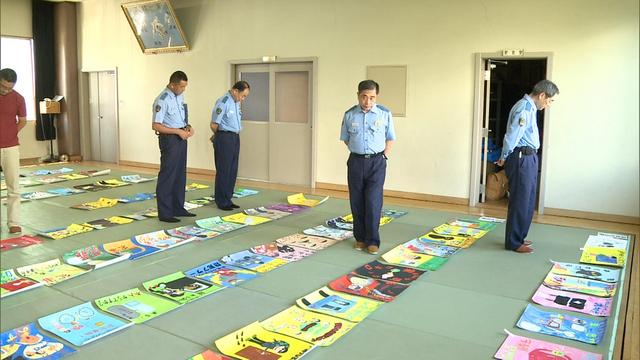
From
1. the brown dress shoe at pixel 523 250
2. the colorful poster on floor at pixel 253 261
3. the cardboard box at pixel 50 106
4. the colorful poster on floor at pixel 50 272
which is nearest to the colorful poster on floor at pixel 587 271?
the brown dress shoe at pixel 523 250

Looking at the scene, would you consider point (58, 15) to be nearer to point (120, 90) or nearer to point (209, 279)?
point (120, 90)

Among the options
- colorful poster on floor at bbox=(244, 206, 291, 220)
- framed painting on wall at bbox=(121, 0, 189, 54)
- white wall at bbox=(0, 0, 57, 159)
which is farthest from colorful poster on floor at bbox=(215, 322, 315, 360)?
white wall at bbox=(0, 0, 57, 159)

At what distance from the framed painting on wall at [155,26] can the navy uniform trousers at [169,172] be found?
4646 mm

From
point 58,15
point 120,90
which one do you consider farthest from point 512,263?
point 58,15

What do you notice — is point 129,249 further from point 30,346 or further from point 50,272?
point 30,346

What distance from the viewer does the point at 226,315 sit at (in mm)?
3510

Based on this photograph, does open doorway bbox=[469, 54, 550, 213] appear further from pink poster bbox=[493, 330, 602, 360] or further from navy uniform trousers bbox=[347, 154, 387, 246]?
pink poster bbox=[493, 330, 602, 360]

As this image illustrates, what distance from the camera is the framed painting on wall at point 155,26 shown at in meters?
9.98

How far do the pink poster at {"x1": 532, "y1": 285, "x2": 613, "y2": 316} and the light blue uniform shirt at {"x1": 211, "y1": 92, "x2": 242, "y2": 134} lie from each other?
4.15m

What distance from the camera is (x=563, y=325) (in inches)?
132

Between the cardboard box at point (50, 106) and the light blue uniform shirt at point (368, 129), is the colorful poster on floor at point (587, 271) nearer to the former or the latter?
the light blue uniform shirt at point (368, 129)

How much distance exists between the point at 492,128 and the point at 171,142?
552cm

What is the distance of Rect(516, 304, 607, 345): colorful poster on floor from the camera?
3.21 meters

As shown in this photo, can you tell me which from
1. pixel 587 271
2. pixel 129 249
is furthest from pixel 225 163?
pixel 587 271
